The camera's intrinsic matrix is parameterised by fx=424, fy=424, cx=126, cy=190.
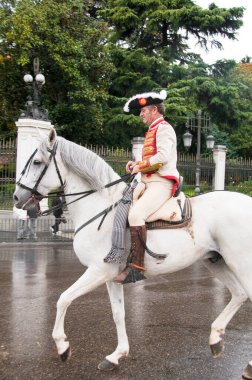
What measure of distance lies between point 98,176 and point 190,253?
A: 1178 mm

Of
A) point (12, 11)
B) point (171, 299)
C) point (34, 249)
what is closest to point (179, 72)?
point (12, 11)

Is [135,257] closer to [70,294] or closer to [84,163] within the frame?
[70,294]

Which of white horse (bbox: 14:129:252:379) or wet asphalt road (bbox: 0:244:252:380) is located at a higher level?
white horse (bbox: 14:129:252:379)

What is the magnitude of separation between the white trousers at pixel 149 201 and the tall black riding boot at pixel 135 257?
0.07 metres

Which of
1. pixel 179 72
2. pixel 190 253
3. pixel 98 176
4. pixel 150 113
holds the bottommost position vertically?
pixel 190 253

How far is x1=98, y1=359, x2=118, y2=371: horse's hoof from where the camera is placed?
13.0 feet

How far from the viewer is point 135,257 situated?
155 inches

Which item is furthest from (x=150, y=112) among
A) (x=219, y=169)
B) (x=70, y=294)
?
(x=219, y=169)

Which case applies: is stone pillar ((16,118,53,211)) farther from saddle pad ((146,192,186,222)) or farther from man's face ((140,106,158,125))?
saddle pad ((146,192,186,222))

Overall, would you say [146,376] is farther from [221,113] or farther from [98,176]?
[221,113]

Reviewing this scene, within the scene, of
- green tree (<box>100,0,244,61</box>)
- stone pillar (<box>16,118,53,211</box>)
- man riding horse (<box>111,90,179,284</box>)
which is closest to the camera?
man riding horse (<box>111,90,179,284</box>)

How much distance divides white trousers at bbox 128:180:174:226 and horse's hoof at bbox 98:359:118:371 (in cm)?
133

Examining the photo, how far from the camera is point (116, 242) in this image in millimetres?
3908

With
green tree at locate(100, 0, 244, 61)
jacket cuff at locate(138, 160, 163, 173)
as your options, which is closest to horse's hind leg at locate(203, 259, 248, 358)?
jacket cuff at locate(138, 160, 163, 173)
